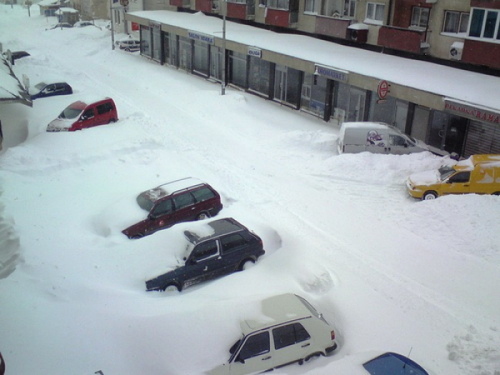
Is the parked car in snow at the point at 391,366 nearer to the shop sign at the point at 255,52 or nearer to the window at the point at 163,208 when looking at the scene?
the window at the point at 163,208

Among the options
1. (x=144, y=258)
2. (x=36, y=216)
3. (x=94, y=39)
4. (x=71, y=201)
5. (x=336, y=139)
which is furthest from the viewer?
(x=94, y=39)

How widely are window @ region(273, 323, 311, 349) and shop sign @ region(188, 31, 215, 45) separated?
26.7 m

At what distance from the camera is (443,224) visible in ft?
53.0

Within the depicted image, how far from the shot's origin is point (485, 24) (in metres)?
22.6

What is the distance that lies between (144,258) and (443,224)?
9.01 meters

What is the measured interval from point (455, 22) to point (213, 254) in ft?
59.2

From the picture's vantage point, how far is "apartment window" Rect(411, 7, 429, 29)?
25906 millimetres

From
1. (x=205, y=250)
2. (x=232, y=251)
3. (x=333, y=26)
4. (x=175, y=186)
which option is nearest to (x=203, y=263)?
(x=205, y=250)

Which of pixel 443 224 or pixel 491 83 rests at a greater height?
pixel 491 83

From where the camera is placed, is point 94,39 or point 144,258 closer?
point 144,258

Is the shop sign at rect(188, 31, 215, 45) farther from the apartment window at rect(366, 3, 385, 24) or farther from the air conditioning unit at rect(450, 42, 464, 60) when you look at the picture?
the air conditioning unit at rect(450, 42, 464, 60)

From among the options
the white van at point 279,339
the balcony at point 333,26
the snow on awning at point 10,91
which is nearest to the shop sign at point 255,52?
the balcony at point 333,26

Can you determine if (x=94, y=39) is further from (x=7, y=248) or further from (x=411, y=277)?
(x=411, y=277)

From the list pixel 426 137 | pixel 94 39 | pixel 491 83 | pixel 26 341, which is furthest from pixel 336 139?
pixel 94 39
